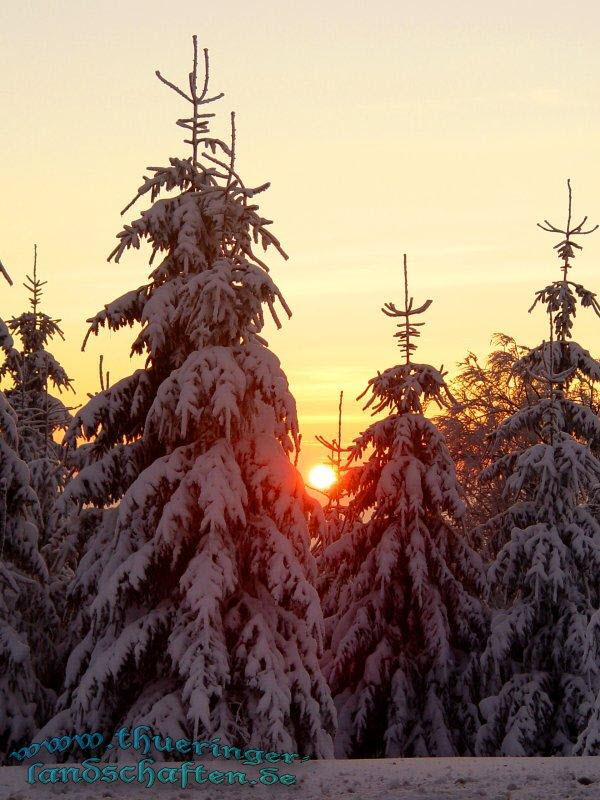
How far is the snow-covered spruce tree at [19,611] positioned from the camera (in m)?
19.7

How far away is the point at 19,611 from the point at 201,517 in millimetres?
7857

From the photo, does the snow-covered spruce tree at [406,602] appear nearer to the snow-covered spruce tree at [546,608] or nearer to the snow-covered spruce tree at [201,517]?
the snow-covered spruce tree at [546,608]

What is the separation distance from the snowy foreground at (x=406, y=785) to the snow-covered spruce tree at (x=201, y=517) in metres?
2.30

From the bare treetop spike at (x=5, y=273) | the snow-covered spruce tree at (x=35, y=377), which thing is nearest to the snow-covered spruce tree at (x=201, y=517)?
the bare treetop spike at (x=5, y=273)

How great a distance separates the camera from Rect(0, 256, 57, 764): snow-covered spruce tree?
64.7ft

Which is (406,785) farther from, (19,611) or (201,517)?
(19,611)

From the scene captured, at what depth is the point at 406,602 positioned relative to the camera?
24.2 meters

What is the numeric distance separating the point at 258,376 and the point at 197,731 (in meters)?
5.07

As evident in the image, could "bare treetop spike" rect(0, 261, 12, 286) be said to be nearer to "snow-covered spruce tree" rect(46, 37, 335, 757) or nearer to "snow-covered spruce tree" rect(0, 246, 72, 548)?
"snow-covered spruce tree" rect(46, 37, 335, 757)

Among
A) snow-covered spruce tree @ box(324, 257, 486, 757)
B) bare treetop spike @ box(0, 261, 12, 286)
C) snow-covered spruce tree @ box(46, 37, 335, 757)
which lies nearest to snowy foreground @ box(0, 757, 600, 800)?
snow-covered spruce tree @ box(46, 37, 335, 757)

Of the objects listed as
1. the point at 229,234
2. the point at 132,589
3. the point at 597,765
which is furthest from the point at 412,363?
the point at 597,765

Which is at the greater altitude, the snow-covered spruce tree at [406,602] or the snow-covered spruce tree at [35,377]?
the snow-covered spruce tree at [35,377]

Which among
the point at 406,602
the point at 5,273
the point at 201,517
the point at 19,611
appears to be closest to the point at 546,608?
the point at 406,602

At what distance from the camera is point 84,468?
57.3ft
